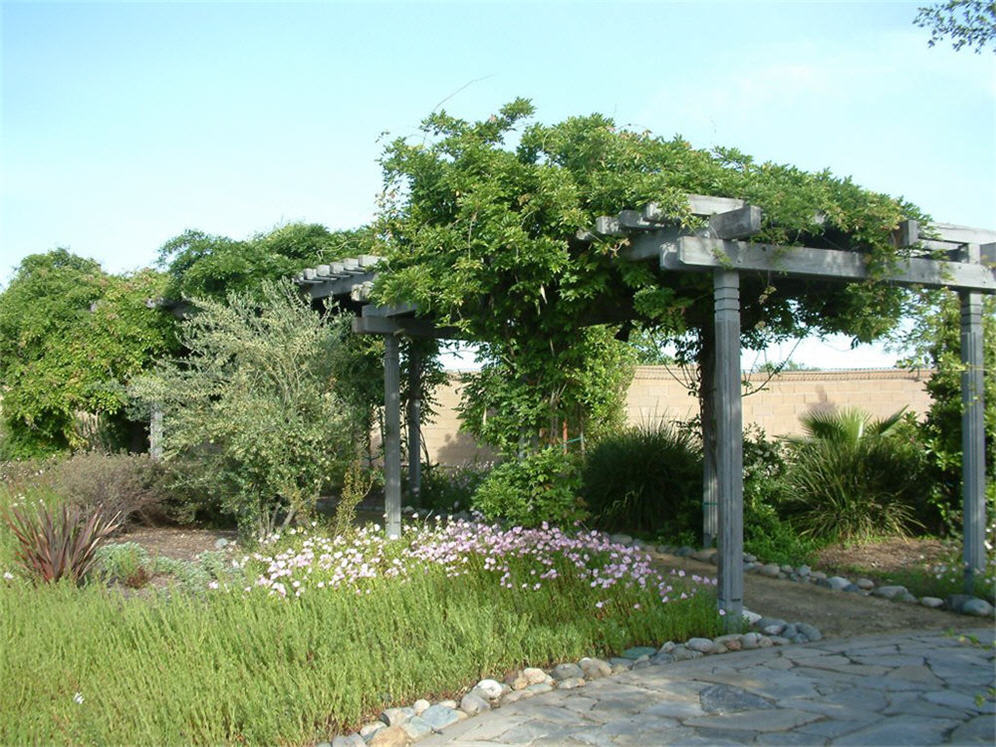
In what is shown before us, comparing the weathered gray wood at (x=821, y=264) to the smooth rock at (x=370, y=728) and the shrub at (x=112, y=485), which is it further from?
the shrub at (x=112, y=485)

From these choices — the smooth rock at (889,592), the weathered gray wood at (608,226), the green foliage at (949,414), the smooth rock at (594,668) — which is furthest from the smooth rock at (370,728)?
the green foliage at (949,414)

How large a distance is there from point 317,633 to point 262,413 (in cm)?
452

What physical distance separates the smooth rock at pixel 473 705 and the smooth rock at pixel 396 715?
0.83 feet

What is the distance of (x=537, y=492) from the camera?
707 cm

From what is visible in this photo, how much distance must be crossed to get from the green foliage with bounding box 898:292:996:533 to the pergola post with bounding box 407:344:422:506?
5822 millimetres

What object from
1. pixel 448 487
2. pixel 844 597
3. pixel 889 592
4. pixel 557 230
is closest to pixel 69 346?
pixel 448 487

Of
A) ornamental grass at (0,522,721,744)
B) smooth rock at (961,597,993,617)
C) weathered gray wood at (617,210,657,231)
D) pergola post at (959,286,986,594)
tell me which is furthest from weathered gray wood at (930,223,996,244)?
ornamental grass at (0,522,721,744)

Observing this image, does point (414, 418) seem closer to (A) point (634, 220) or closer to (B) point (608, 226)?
(B) point (608, 226)

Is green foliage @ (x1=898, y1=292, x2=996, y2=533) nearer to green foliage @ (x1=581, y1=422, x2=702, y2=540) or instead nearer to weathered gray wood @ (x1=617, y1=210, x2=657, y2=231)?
green foliage @ (x1=581, y1=422, x2=702, y2=540)

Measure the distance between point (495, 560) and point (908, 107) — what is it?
4.33 metres

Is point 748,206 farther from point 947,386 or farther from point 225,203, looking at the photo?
point 225,203

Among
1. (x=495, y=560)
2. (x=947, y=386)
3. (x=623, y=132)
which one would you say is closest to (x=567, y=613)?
(x=495, y=560)

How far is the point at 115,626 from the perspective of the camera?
539 cm

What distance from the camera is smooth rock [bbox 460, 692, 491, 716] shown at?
4430 mm
